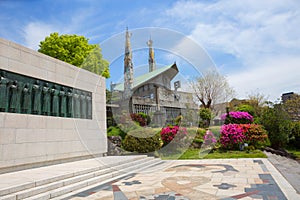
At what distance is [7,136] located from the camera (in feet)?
20.7

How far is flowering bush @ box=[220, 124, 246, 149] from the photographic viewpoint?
12.1m

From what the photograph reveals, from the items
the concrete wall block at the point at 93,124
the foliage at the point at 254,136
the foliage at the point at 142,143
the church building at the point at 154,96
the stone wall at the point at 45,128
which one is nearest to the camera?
the stone wall at the point at 45,128

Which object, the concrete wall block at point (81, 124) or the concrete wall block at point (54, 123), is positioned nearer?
the concrete wall block at point (54, 123)

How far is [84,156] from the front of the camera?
9195 mm

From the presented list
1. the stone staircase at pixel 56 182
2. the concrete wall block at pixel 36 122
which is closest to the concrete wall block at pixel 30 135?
the concrete wall block at pixel 36 122

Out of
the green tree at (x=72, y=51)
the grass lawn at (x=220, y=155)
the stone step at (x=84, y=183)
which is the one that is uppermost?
the green tree at (x=72, y=51)

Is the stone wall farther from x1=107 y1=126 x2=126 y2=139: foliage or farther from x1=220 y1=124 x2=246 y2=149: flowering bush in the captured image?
x1=220 y1=124 x2=246 y2=149: flowering bush

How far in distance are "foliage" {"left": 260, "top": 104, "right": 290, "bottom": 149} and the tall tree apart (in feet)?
29.3

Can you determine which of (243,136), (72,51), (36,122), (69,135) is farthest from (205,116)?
(36,122)

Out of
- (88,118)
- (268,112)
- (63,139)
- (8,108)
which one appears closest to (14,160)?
(8,108)

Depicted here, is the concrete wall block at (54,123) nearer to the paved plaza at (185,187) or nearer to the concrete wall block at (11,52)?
the concrete wall block at (11,52)

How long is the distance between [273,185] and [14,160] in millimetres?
6200

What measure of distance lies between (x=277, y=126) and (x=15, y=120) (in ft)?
43.4

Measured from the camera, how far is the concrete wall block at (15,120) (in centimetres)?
634
